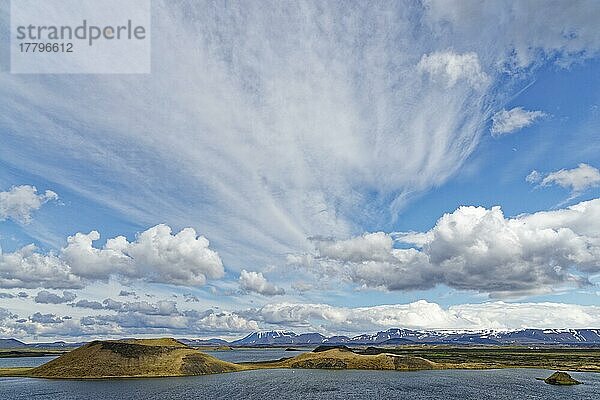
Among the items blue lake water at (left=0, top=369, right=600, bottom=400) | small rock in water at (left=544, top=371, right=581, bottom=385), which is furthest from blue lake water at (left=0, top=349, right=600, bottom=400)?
small rock in water at (left=544, top=371, right=581, bottom=385)

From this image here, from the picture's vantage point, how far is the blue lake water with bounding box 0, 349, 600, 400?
5290 inches

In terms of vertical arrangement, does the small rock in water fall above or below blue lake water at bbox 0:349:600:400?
below

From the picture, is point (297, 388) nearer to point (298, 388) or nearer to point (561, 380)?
point (298, 388)

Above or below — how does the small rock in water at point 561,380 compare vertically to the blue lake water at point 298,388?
below

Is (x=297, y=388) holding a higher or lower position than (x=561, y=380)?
higher

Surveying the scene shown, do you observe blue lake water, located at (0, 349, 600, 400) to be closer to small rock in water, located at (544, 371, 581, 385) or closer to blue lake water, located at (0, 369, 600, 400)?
blue lake water, located at (0, 369, 600, 400)

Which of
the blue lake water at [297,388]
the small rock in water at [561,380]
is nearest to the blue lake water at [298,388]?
the blue lake water at [297,388]

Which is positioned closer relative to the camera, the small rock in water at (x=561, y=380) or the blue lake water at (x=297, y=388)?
the blue lake water at (x=297, y=388)

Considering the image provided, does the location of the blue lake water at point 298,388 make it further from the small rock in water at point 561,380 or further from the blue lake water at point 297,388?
the small rock in water at point 561,380

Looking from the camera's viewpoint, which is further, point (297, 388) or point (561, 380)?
point (561, 380)

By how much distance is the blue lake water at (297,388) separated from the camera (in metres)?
134

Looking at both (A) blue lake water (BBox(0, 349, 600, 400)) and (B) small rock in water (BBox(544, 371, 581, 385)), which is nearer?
(A) blue lake water (BBox(0, 349, 600, 400))

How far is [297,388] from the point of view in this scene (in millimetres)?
153875

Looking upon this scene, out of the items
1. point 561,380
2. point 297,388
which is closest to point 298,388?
point 297,388
